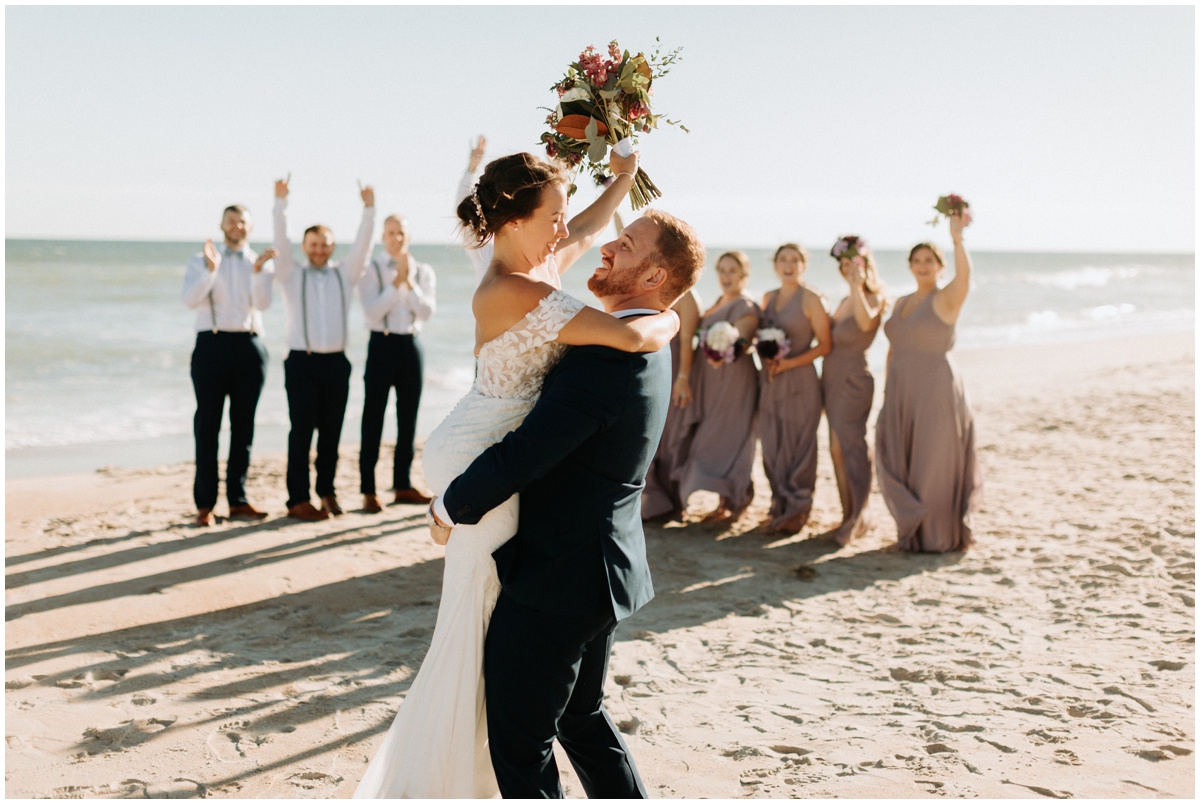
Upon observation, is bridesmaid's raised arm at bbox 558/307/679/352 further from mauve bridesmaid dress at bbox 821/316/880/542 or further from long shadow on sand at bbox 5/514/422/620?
mauve bridesmaid dress at bbox 821/316/880/542

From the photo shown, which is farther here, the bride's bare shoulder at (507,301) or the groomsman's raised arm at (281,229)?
the groomsman's raised arm at (281,229)

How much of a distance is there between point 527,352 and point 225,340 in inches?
228

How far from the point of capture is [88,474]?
9.79 meters

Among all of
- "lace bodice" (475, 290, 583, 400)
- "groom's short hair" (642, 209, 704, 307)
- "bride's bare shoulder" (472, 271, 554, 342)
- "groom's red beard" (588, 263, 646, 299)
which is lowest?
"lace bodice" (475, 290, 583, 400)

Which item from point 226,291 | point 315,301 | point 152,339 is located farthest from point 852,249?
point 152,339

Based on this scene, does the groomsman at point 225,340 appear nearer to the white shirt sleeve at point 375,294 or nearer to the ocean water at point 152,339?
the white shirt sleeve at point 375,294

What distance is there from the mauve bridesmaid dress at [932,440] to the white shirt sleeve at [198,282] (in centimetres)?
536

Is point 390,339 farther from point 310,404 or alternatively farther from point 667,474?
point 667,474

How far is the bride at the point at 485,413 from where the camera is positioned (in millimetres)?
2664

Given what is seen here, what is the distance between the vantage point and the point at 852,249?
294 inches

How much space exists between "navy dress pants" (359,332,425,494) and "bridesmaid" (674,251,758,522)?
8.15 ft

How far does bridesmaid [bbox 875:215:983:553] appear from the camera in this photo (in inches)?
286

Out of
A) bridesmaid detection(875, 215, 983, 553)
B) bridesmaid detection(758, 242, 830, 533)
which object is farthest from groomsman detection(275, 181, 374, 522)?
bridesmaid detection(875, 215, 983, 553)

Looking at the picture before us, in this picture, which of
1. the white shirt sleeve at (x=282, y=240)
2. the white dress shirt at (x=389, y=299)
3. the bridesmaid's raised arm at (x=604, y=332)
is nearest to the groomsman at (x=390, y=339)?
the white dress shirt at (x=389, y=299)
